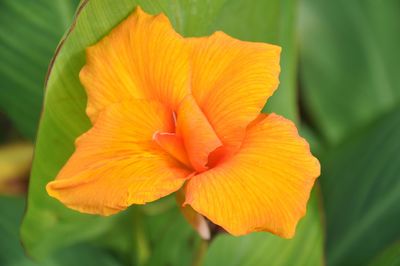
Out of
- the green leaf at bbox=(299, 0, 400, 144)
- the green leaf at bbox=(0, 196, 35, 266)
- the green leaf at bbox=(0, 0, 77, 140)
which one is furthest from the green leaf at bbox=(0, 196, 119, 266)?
the green leaf at bbox=(299, 0, 400, 144)

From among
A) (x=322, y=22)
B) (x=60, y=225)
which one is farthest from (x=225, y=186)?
(x=322, y=22)

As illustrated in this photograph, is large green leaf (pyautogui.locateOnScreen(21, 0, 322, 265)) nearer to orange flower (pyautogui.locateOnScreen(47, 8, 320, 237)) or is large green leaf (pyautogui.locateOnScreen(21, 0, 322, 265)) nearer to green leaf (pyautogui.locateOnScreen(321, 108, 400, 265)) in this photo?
orange flower (pyautogui.locateOnScreen(47, 8, 320, 237))

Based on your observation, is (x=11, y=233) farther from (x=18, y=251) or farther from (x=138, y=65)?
(x=138, y=65)

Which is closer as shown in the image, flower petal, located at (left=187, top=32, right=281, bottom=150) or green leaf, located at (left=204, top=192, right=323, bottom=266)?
flower petal, located at (left=187, top=32, right=281, bottom=150)

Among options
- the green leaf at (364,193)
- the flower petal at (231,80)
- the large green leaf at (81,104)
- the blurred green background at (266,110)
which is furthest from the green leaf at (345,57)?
the flower petal at (231,80)

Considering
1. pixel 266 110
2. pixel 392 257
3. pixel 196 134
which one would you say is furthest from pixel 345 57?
pixel 196 134

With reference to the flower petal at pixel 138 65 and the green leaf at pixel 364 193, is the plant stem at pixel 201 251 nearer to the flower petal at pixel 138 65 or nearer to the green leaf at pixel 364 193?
the flower petal at pixel 138 65
